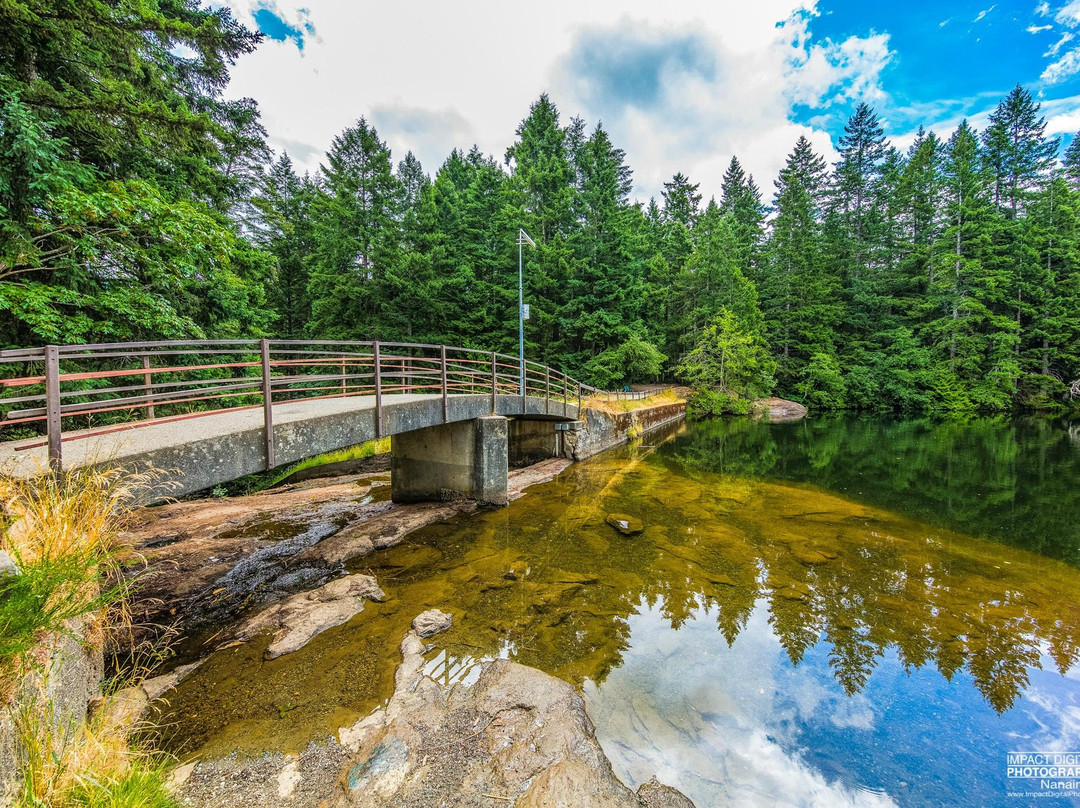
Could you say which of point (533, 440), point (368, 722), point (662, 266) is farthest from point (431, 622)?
point (662, 266)

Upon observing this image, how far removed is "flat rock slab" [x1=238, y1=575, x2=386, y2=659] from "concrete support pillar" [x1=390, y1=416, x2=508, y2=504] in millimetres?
3668

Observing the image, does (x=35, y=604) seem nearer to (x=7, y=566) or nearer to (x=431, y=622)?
(x=7, y=566)

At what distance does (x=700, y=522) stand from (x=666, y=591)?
328cm

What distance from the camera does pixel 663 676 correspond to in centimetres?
441

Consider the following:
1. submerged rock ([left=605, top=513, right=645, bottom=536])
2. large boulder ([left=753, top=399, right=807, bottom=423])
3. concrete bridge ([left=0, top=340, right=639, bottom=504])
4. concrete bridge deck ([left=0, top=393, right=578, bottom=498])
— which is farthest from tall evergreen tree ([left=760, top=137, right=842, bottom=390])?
concrete bridge deck ([left=0, top=393, right=578, bottom=498])

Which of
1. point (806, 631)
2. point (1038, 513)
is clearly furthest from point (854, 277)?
point (806, 631)

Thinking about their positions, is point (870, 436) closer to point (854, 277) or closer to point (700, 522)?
point (700, 522)

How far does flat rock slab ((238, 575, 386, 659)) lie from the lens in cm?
468

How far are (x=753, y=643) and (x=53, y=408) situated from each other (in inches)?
295

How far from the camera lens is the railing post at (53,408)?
3.32 m

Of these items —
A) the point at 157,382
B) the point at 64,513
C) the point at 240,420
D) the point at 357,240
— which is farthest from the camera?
the point at 357,240

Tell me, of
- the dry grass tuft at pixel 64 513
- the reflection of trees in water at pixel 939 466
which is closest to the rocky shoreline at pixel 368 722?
the dry grass tuft at pixel 64 513

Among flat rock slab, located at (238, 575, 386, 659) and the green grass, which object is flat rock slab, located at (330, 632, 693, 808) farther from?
the green grass

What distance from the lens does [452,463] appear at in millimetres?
9719
